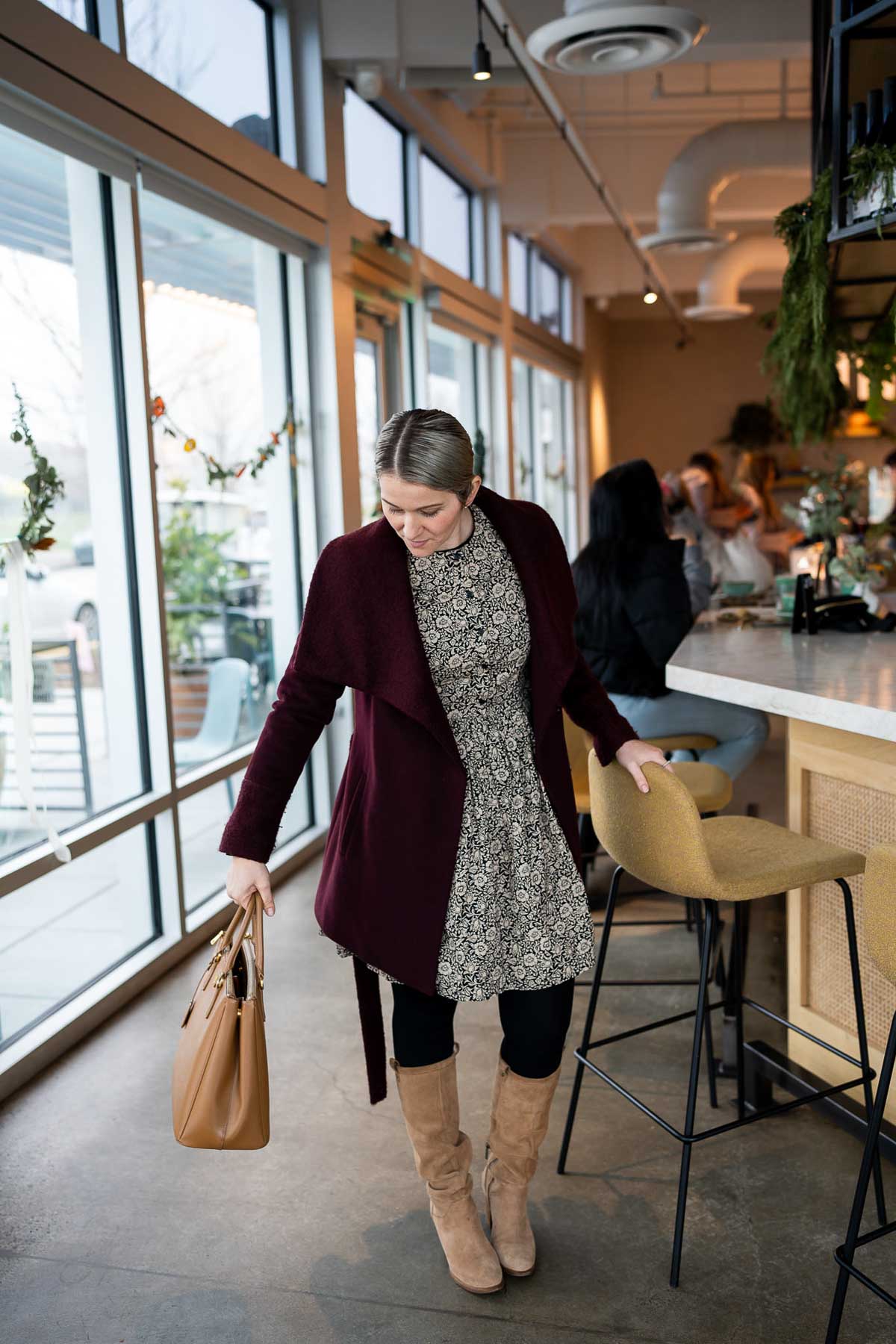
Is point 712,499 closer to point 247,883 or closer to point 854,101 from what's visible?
point 854,101

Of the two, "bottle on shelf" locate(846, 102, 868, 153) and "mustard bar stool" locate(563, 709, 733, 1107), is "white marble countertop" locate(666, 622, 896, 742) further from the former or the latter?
"bottle on shelf" locate(846, 102, 868, 153)

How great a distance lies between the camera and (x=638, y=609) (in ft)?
12.2

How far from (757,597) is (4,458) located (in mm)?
3741

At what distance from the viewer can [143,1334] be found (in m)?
2.12

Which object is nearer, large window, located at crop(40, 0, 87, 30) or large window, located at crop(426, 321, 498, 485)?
large window, located at crop(40, 0, 87, 30)

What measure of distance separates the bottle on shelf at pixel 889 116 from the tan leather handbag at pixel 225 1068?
95.2 inches

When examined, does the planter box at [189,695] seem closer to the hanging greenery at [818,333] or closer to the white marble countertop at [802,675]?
the white marble countertop at [802,675]

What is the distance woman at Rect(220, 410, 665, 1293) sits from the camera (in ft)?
6.46

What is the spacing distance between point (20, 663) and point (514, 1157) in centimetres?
185

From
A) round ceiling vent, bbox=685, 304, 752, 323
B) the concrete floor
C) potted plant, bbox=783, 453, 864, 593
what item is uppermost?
round ceiling vent, bbox=685, 304, 752, 323

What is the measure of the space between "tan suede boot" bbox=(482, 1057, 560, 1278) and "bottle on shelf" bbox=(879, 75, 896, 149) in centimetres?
232

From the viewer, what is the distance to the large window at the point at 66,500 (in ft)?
10.6

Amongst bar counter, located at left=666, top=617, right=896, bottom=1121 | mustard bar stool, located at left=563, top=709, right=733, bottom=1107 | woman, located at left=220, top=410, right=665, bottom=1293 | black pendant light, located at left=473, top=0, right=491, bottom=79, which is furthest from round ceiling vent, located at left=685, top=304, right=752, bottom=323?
woman, located at left=220, top=410, right=665, bottom=1293

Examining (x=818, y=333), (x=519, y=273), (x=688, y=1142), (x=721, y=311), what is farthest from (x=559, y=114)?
(x=688, y=1142)
